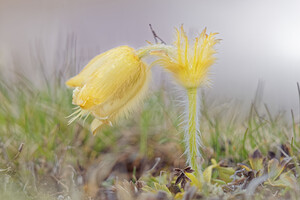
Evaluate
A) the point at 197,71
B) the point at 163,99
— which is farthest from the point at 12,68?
the point at 197,71

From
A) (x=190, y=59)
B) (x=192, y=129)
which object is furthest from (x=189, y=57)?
(x=192, y=129)

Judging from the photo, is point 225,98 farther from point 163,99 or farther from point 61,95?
point 61,95

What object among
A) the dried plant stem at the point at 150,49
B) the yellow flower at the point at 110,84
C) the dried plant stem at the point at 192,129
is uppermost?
the dried plant stem at the point at 150,49

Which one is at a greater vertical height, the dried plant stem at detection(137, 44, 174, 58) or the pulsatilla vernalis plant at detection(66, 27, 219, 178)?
the dried plant stem at detection(137, 44, 174, 58)

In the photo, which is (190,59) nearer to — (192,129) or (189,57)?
(189,57)

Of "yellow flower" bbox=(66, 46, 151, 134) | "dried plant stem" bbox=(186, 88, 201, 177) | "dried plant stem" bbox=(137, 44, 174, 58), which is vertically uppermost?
"dried plant stem" bbox=(137, 44, 174, 58)
